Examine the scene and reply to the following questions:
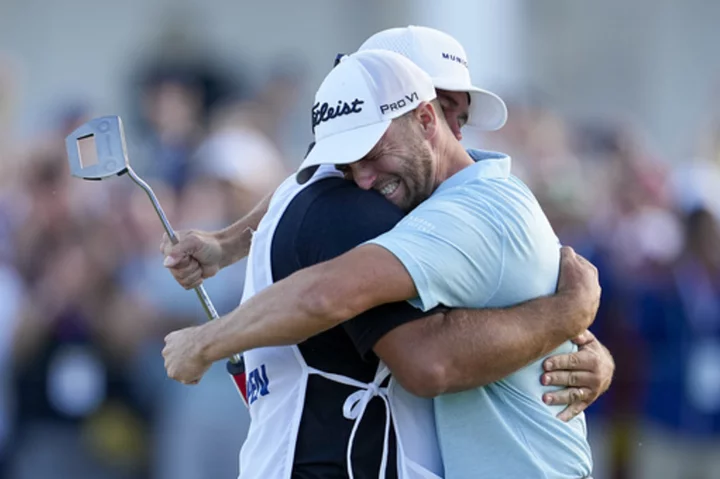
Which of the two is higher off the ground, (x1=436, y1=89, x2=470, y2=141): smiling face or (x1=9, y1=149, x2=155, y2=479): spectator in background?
(x1=436, y1=89, x2=470, y2=141): smiling face

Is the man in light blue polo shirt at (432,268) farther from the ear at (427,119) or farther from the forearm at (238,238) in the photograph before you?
the forearm at (238,238)

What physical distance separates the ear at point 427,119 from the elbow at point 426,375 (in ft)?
2.66

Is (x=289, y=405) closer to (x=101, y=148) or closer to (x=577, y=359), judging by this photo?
(x=577, y=359)

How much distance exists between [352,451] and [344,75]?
1.14 m

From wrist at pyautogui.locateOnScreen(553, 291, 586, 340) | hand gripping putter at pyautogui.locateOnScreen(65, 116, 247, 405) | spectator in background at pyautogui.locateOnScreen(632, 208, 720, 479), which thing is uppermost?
hand gripping putter at pyautogui.locateOnScreen(65, 116, 247, 405)

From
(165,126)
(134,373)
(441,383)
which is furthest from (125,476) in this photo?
(441,383)

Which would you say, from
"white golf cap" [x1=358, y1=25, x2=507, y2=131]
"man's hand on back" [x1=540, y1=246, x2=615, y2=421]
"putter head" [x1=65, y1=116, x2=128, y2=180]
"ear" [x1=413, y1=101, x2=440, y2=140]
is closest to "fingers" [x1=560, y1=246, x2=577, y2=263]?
"man's hand on back" [x1=540, y1=246, x2=615, y2=421]

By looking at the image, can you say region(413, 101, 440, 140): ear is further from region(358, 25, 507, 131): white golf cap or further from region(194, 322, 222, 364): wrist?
region(194, 322, 222, 364): wrist

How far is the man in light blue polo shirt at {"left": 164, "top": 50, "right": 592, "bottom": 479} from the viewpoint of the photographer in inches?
159

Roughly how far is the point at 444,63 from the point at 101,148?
1.24m

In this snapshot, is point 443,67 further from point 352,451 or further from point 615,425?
point 615,425

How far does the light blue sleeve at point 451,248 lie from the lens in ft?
13.3

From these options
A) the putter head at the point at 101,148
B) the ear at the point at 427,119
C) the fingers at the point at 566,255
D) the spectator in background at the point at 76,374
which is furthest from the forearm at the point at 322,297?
the spectator in background at the point at 76,374

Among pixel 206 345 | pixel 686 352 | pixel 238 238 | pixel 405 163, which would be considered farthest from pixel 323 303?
pixel 686 352
